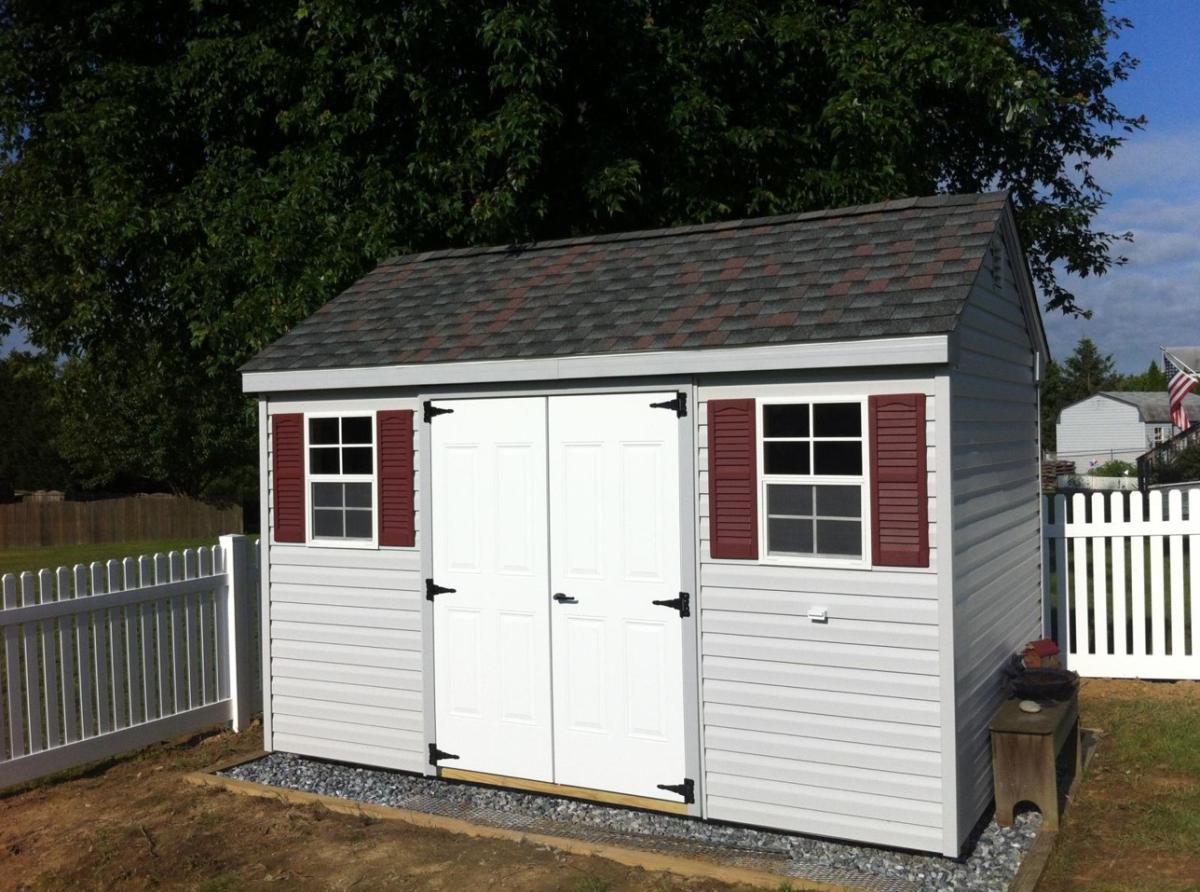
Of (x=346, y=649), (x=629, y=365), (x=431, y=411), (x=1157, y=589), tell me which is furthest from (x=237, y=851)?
(x=1157, y=589)

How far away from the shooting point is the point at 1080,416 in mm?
64875

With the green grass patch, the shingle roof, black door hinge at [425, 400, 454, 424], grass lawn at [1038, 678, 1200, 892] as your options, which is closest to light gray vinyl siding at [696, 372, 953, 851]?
the shingle roof

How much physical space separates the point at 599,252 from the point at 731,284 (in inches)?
59.1

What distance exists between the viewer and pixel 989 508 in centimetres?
658

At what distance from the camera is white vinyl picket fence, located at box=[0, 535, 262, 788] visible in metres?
7.27

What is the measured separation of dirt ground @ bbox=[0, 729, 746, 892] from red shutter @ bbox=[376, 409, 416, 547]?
179cm

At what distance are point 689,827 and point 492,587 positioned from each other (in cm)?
186

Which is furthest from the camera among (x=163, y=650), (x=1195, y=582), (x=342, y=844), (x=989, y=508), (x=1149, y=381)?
(x=1149, y=381)

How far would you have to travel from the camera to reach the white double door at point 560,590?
6461 mm

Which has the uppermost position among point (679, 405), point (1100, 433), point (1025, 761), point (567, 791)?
point (679, 405)

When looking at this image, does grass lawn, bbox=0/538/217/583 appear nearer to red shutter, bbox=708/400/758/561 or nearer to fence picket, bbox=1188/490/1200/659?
red shutter, bbox=708/400/758/561

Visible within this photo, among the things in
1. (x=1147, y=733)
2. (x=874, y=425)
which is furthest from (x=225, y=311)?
(x=1147, y=733)

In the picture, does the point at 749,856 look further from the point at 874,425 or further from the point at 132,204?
the point at 132,204

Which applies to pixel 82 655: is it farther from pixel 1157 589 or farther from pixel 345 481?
pixel 1157 589
